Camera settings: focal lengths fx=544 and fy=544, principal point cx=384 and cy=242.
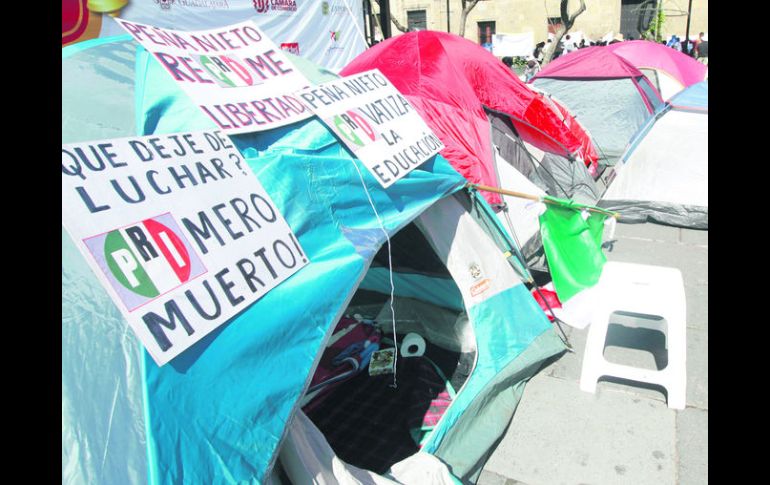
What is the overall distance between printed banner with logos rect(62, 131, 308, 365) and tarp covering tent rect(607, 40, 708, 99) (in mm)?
8727

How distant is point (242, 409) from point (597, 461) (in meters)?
2.00

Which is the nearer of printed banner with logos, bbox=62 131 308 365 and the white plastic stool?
printed banner with logos, bbox=62 131 308 365

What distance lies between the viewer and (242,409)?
1.95 metres

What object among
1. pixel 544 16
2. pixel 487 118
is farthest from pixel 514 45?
pixel 487 118

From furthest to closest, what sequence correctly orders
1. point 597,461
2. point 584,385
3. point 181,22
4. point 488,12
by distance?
point 488,12, point 181,22, point 584,385, point 597,461

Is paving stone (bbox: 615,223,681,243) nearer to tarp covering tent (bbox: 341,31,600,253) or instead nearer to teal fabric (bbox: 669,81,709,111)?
tarp covering tent (bbox: 341,31,600,253)

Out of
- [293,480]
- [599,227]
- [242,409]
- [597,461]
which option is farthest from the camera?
[599,227]

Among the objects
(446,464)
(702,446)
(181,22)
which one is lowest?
(702,446)

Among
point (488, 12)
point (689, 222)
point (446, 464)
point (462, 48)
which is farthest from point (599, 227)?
point (488, 12)

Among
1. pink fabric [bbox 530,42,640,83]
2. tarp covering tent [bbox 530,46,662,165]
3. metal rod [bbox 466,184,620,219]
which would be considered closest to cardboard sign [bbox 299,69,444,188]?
metal rod [bbox 466,184,620,219]

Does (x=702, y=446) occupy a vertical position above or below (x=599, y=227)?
below

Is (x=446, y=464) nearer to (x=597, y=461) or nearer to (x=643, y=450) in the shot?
(x=597, y=461)

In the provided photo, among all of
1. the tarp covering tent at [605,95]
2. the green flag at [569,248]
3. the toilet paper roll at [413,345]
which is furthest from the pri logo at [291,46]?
the toilet paper roll at [413,345]

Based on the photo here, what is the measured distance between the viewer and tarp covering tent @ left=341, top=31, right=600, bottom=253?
4.92 metres
